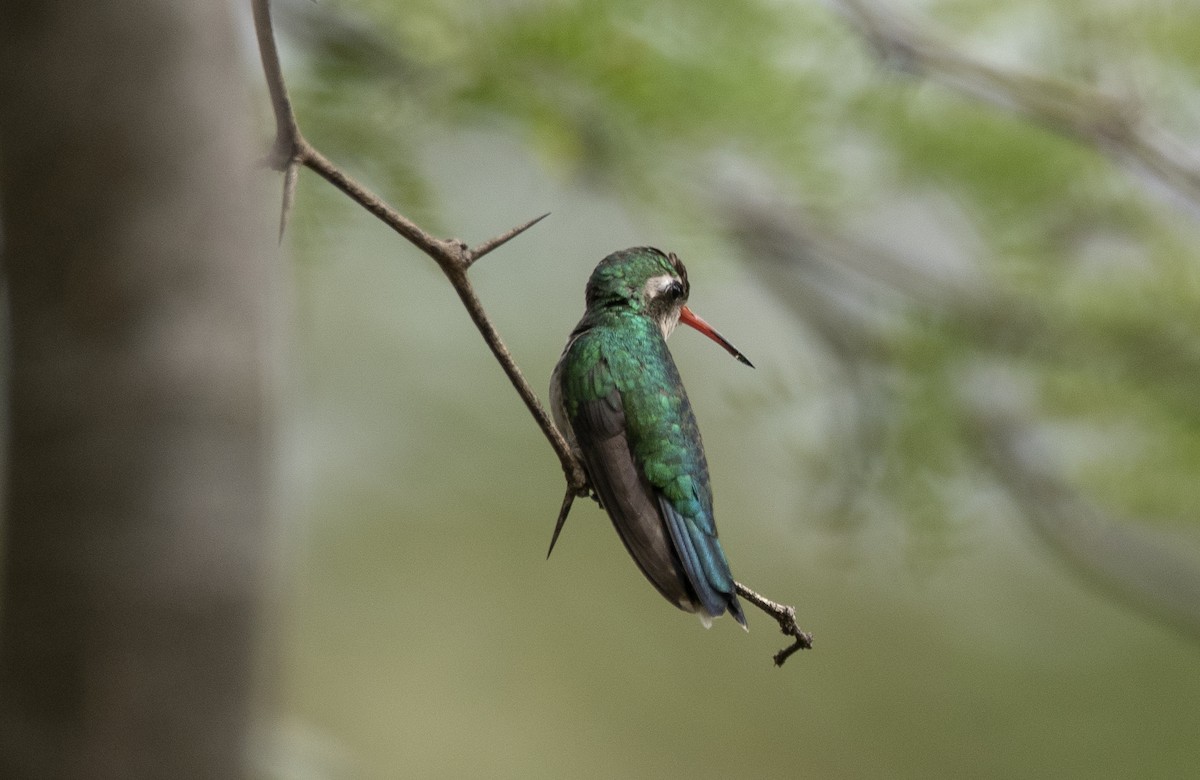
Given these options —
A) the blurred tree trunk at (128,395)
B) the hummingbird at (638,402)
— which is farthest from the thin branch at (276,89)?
the blurred tree trunk at (128,395)

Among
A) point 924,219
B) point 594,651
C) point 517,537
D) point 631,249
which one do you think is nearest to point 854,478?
point 631,249

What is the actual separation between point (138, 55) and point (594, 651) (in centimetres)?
376

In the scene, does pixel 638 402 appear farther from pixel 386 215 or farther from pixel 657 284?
pixel 386 215

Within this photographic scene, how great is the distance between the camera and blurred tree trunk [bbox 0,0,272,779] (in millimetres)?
1231

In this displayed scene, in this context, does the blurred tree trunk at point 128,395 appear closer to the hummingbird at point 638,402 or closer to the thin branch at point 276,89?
the hummingbird at point 638,402

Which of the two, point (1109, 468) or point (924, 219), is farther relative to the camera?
point (924, 219)

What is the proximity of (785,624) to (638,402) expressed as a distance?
311 mm

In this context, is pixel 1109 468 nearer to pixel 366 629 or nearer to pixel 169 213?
pixel 169 213

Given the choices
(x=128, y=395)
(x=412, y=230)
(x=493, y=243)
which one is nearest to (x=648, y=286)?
(x=493, y=243)

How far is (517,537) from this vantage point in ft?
18.0

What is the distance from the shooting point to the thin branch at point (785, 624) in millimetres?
729

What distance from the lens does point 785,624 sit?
2.48 feet

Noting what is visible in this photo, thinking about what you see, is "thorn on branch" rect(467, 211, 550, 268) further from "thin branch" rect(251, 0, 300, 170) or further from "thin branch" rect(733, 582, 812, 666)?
"thin branch" rect(733, 582, 812, 666)

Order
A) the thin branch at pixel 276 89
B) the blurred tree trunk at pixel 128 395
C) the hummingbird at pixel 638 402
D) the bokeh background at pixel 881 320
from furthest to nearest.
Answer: the bokeh background at pixel 881 320, the blurred tree trunk at pixel 128 395, the hummingbird at pixel 638 402, the thin branch at pixel 276 89
